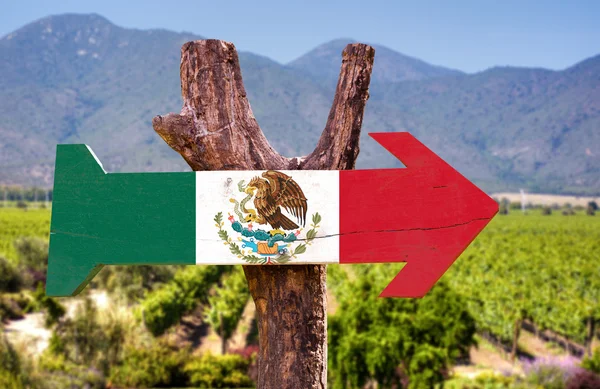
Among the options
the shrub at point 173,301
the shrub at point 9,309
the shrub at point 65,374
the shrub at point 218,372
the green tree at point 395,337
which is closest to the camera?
the shrub at point 65,374

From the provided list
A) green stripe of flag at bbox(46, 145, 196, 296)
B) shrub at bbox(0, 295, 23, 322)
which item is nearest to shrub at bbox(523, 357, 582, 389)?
green stripe of flag at bbox(46, 145, 196, 296)

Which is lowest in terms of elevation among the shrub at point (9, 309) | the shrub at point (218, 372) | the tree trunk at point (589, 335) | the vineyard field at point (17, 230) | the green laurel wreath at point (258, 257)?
the shrub at point (218, 372)

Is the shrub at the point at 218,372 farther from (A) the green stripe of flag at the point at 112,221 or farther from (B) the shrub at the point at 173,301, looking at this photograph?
(A) the green stripe of flag at the point at 112,221

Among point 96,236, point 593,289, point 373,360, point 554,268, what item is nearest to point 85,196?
point 96,236

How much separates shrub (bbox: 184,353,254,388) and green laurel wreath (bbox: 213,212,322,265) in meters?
20.9

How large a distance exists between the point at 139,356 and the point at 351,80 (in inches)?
827

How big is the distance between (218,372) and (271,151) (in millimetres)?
20910

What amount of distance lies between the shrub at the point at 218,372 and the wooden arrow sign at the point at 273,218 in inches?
820

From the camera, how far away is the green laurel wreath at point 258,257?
3.04m

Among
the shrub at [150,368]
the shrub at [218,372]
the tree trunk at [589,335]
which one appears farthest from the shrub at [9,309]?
the tree trunk at [589,335]

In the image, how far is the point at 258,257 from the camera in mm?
3045

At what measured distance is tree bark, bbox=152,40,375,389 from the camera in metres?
3.26

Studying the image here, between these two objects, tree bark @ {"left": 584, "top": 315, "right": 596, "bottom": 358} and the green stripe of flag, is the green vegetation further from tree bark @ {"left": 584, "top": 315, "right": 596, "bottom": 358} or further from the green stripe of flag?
the green stripe of flag

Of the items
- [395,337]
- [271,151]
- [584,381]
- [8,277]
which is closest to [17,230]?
[8,277]
